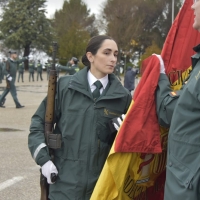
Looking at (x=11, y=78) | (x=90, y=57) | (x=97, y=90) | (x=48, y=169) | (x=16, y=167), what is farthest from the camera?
(x=11, y=78)

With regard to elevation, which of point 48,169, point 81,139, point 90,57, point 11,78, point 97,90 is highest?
point 90,57

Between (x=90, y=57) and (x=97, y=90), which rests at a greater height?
(x=90, y=57)

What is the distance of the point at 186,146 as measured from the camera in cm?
197

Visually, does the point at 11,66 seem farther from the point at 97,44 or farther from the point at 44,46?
the point at 44,46

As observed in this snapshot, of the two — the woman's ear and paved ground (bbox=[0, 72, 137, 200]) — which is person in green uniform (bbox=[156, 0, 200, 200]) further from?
paved ground (bbox=[0, 72, 137, 200])

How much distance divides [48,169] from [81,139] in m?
0.30

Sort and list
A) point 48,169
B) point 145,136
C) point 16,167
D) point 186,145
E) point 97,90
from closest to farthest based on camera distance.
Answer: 1. point 186,145
2. point 145,136
3. point 48,169
4. point 97,90
5. point 16,167

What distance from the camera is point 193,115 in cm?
196

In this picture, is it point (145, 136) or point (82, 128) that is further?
point (82, 128)

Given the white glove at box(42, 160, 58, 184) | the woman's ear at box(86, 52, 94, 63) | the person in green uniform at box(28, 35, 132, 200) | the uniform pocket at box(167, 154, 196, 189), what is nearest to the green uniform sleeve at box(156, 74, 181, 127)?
the uniform pocket at box(167, 154, 196, 189)

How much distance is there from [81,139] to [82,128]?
0.24ft

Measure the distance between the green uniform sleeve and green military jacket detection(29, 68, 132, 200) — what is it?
0.48 meters

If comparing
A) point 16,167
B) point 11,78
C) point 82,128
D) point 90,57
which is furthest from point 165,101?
point 11,78

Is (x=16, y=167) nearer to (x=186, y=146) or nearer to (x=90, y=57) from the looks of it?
(x=90, y=57)
